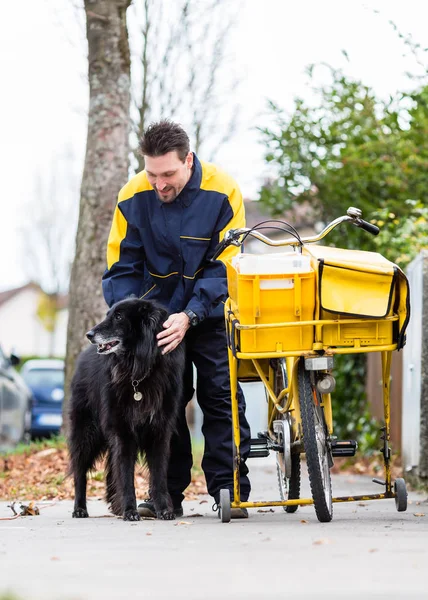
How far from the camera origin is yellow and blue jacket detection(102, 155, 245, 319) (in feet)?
19.8

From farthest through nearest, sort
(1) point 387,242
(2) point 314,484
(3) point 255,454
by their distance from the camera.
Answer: (1) point 387,242 → (3) point 255,454 → (2) point 314,484

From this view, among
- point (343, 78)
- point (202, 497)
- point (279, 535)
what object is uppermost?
point (343, 78)

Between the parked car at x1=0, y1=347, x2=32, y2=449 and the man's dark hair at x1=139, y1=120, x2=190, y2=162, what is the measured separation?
25.7 ft

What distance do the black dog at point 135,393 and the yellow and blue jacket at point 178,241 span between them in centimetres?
29

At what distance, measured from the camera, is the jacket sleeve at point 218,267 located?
235 inches

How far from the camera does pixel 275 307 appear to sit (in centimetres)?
507

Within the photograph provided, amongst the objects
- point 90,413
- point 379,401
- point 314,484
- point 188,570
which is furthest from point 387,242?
point 188,570

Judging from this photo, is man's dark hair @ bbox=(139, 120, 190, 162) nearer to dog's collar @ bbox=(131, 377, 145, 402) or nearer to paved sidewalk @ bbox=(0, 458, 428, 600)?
dog's collar @ bbox=(131, 377, 145, 402)

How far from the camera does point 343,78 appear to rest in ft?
40.6

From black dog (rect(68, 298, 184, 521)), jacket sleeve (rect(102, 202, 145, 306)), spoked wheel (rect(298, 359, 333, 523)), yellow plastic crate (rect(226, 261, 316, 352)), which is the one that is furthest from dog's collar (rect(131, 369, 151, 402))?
spoked wheel (rect(298, 359, 333, 523))

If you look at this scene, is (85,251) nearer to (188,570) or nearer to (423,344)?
(423,344)

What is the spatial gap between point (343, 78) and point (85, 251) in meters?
3.69

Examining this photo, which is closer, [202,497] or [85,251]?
[202,497]

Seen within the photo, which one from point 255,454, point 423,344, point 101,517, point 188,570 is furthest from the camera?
point 423,344
